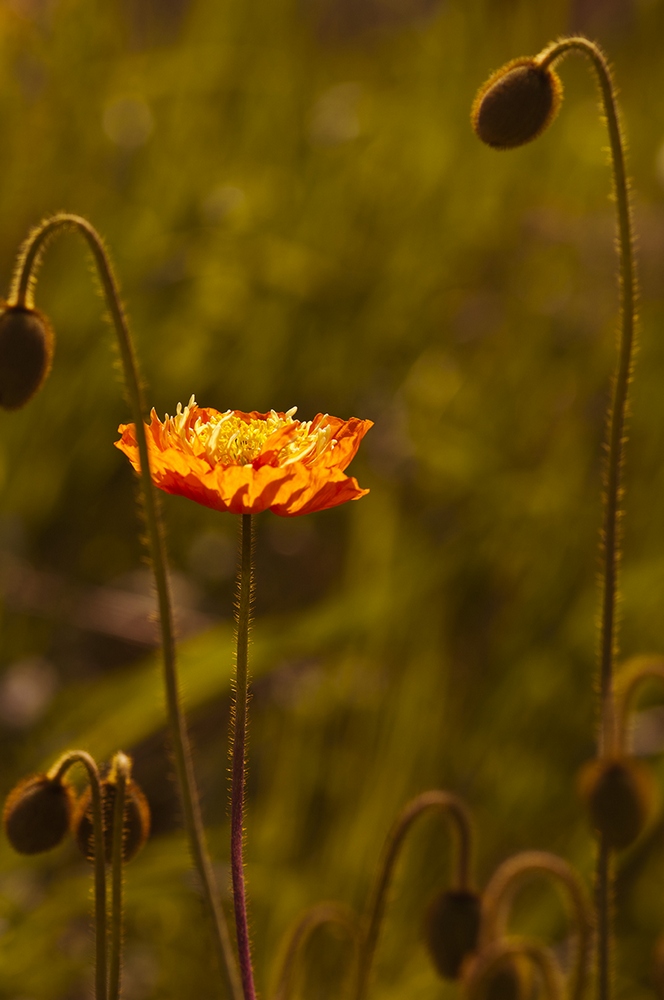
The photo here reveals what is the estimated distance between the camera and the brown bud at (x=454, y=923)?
0.97 meters

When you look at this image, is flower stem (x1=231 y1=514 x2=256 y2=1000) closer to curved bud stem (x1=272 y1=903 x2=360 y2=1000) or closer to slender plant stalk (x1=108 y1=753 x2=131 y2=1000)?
slender plant stalk (x1=108 y1=753 x2=131 y2=1000)

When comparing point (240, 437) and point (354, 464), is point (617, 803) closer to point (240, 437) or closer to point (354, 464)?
point (240, 437)

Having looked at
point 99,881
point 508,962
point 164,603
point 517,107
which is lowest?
point 508,962

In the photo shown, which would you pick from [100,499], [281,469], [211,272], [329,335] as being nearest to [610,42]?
[329,335]

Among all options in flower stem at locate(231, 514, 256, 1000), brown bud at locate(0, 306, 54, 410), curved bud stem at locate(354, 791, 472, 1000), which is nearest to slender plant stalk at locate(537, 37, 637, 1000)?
curved bud stem at locate(354, 791, 472, 1000)

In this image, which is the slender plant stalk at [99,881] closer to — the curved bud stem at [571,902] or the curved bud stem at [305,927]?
the curved bud stem at [305,927]

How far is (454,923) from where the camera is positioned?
0.97 m

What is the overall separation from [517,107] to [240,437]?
32cm

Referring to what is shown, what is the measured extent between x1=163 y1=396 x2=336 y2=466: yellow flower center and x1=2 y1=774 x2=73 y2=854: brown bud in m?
0.26

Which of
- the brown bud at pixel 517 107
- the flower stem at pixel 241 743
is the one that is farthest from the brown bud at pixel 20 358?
the brown bud at pixel 517 107

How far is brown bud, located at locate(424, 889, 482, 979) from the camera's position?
0.97 metres

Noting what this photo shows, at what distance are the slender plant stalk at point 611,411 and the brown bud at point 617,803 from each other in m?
0.02

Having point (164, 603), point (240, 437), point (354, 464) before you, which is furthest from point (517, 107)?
point (354, 464)

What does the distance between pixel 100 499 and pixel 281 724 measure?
0.67m
